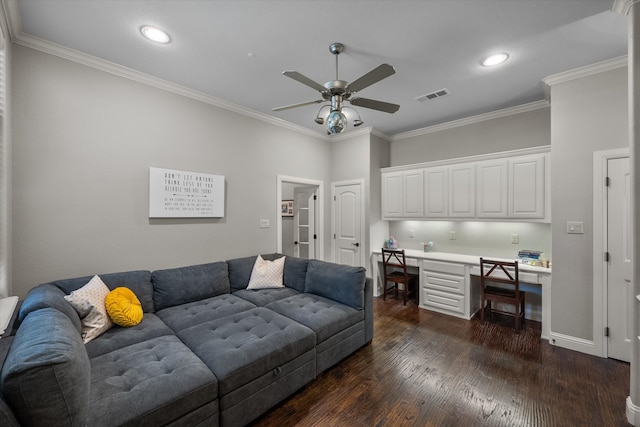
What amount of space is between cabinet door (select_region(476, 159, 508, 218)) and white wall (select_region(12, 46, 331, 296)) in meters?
3.40

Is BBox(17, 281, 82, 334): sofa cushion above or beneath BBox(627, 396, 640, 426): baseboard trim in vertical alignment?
above

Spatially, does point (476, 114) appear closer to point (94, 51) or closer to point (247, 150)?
point (247, 150)

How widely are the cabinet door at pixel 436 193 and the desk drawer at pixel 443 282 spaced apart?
36.6 inches

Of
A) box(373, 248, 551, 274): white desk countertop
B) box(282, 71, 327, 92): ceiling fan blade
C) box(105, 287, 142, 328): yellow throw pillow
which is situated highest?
box(282, 71, 327, 92): ceiling fan blade

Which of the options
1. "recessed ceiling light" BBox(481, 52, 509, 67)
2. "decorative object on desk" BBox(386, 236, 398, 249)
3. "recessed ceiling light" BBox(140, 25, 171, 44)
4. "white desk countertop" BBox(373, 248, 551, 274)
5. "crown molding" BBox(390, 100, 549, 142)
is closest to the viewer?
"recessed ceiling light" BBox(140, 25, 171, 44)

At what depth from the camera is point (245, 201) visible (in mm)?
3852

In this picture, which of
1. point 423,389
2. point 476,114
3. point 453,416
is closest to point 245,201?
point 423,389

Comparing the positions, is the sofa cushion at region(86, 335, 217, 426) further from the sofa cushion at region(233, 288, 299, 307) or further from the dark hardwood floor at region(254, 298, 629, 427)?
the sofa cushion at region(233, 288, 299, 307)

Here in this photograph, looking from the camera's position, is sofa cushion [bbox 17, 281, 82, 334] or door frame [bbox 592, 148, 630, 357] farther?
door frame [bbox 592, 148, 630, 357]

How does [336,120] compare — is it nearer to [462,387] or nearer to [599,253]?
[462,387]

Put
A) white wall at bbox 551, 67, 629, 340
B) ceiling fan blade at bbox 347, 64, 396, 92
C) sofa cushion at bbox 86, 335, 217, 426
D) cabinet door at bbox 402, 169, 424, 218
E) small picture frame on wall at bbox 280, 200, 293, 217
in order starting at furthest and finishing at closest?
small picture frame on wall at bbox 280, 200, 293, 217, cabinet door at bbox 402, 169, 424, 218, white wall at bbox 551, 67, 629, 340, ceiling fan blade at bbox 347, 64, 396, 92, sofa cushion at bbox 86, 335, 217, 426

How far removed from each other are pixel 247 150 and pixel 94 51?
1844mm

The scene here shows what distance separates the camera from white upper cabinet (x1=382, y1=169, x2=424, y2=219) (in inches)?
175

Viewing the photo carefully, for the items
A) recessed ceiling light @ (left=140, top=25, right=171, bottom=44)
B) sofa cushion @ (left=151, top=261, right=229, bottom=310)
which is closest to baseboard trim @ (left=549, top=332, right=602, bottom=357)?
sofa cushion @ (left=151, top=261, right=229, bottom=310)
